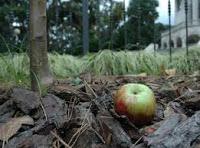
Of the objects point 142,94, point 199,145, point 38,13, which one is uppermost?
point 38,13

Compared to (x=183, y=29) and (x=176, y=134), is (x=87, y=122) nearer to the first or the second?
(x=176, y=134)

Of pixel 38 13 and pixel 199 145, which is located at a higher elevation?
pixel 38 13

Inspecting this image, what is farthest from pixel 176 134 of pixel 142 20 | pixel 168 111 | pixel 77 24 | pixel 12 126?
pixel 77 24

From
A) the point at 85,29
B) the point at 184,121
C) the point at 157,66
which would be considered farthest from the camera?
the point at 85,29

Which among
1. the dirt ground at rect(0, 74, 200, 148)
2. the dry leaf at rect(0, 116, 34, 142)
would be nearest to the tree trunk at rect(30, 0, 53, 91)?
the dirt ground at rect(0, 74, 200, 148)

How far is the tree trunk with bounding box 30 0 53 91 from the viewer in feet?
11.2

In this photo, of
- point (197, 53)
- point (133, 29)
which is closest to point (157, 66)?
point (197, 53)

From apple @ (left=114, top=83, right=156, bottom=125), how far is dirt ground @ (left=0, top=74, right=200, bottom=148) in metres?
0.05

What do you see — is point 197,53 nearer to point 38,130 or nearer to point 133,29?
point 38,130

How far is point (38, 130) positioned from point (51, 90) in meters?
0.73

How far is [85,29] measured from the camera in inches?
360

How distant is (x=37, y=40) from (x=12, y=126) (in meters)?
0.72

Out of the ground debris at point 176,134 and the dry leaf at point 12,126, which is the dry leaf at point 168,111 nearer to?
the ground debris at point 176,134

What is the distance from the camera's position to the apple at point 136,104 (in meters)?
2.88
